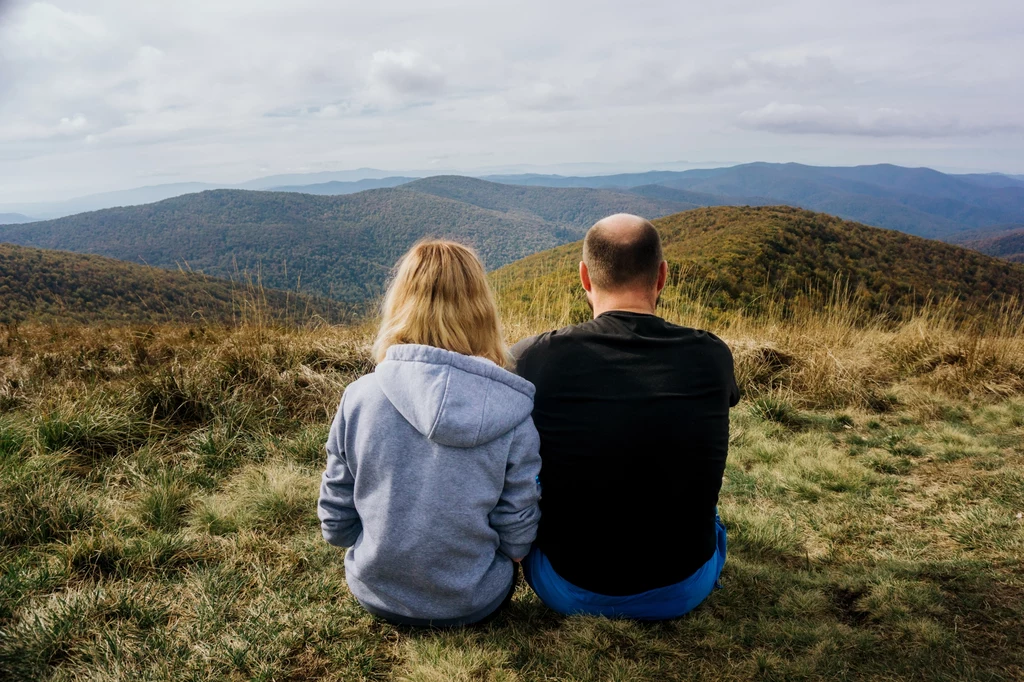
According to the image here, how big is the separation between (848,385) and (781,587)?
285 cm

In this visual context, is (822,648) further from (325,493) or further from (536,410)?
(325,493)

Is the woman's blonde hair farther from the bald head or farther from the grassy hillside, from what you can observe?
the grassy hillside

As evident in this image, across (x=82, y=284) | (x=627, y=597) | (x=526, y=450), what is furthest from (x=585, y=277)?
(x=82, y=284)

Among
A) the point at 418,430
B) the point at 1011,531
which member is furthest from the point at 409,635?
the point at 1011,531

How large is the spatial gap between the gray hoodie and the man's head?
17.7 inches

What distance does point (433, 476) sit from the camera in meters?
1.33

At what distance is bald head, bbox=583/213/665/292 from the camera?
1.56m

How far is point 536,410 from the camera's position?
151cm

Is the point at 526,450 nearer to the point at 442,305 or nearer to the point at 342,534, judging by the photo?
the point at 442,305

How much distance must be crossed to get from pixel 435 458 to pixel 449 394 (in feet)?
0.65

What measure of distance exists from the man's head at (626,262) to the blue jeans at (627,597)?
2.81ft

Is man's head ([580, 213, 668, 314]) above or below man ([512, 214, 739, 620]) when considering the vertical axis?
above

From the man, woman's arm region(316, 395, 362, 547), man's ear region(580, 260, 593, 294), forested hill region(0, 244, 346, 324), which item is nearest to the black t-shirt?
the man

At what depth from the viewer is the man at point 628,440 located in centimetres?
139
